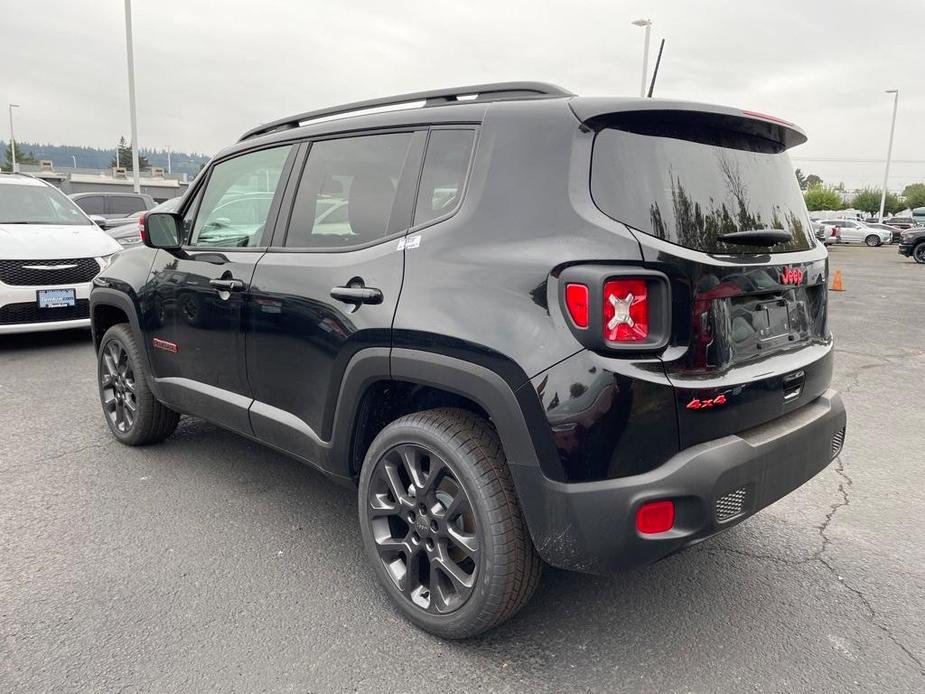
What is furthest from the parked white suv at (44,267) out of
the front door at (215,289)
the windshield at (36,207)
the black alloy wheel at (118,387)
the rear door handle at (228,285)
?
the rear door handle at (228,285)

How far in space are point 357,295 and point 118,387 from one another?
8.32 ft

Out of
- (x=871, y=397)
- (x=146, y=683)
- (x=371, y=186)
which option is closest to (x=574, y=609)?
(x=146, y=683)

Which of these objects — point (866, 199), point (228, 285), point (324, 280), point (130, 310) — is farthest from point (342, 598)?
point (866, 199)

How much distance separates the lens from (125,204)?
16625 mm

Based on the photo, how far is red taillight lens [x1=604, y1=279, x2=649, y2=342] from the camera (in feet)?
6.65

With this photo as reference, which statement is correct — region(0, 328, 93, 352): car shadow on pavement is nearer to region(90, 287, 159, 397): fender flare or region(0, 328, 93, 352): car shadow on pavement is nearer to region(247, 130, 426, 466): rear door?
region(90, 287, 159, 397): fender flare

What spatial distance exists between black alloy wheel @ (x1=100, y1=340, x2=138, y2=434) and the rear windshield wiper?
3.39 meters

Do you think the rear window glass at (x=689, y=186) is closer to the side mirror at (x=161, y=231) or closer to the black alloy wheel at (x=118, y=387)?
the side mirror at (x=161, y=231)

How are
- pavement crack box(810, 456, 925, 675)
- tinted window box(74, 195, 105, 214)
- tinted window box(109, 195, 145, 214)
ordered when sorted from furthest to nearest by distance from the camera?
tinted window box(109, 195, 145, 214) → tinted window box(74, 195, 105, 214) → pavement crack box(810, 456, 925, 675)

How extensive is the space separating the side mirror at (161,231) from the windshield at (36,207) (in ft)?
16.3

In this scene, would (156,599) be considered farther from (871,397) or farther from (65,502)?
(871,397)

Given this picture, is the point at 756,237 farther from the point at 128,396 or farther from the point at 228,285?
the point at 128,396

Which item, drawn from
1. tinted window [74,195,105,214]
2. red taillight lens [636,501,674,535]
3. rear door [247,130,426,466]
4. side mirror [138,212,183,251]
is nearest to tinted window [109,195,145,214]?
tinted window [74,195,105,214]

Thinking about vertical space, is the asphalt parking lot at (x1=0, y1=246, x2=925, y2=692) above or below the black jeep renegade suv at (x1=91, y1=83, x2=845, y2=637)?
below
